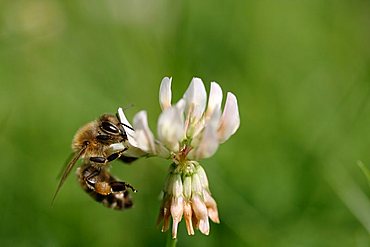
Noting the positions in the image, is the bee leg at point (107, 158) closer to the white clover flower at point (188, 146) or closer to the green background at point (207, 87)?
the white clover flower at point (188, 146)

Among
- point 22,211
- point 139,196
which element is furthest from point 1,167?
point 139,196

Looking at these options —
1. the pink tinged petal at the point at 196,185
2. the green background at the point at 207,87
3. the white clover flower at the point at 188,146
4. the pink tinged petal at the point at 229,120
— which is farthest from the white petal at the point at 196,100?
the green background at the point at 207,87

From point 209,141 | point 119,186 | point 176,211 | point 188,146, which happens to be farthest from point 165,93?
point 119,186

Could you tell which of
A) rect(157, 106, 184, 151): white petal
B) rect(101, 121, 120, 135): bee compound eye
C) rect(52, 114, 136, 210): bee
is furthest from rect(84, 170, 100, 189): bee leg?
rect(157, 106, 184, 151): white petal

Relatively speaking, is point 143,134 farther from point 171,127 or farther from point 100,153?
point 100,153

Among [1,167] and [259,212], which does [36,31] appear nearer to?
[1,167]
